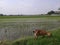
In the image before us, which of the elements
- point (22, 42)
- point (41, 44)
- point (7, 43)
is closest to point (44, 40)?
point (41, 44)

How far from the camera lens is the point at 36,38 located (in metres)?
10.1

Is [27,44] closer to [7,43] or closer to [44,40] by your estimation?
[44,40]

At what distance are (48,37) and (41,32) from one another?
51 centimetres

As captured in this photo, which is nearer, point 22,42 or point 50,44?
point 50,44

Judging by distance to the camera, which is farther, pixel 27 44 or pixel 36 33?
pixel 36 33

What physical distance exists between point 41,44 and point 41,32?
146 cm

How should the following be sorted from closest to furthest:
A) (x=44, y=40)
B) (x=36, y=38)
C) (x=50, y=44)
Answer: (x=50, y=44) → (x=44, y=40) → (x=36, y=38)

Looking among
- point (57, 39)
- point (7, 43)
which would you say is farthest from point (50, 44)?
point (7, 43)

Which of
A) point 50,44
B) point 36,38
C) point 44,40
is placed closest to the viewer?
point 50,44

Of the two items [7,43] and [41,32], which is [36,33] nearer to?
[41,32]

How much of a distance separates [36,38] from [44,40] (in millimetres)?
770

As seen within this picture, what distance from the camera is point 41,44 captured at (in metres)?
8.98

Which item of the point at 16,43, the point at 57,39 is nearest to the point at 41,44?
the point at 57,39

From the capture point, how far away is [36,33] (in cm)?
1022
